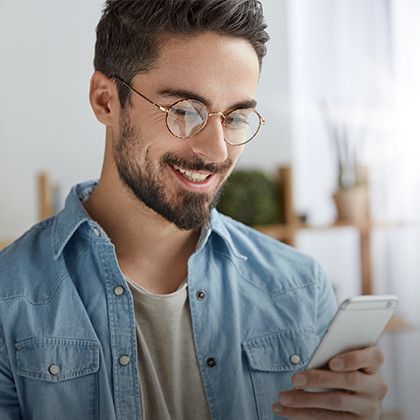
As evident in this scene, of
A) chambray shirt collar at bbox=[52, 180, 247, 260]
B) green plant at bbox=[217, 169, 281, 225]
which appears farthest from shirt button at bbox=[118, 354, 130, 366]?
green plant at bbox=[217, 169, 281, 225]

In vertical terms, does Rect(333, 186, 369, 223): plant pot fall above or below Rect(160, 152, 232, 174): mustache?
below

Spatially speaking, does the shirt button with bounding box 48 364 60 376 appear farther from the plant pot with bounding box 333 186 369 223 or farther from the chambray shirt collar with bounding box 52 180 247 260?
the plant pot with bounding box 333 186 369 223

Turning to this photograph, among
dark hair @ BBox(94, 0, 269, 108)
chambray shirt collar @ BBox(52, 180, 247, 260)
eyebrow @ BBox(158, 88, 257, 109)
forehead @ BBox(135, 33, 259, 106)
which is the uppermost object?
dark hair @ BBox(94, 0, 269, 108)

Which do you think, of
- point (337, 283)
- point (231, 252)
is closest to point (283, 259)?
point (231, 252)

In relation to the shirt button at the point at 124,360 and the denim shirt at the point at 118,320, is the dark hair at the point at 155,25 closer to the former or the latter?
the denim shirt at the point at 118,320

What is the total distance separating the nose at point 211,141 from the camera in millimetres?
1295

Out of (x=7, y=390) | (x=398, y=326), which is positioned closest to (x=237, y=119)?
(x=7, y=390)

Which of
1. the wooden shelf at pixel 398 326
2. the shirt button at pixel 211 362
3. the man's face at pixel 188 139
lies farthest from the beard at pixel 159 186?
the wooden shelf at pixel 398 326

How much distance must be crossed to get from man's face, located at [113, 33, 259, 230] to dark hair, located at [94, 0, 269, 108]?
0.02 metres

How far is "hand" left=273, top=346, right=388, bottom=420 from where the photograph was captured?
4.14ft

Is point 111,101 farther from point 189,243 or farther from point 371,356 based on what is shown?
point 371,356

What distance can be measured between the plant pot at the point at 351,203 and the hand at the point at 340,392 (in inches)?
79.0

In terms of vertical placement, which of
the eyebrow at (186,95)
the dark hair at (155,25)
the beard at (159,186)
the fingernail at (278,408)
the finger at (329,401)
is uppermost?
the dark hair at (155,25)

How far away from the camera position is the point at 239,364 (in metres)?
1.42
